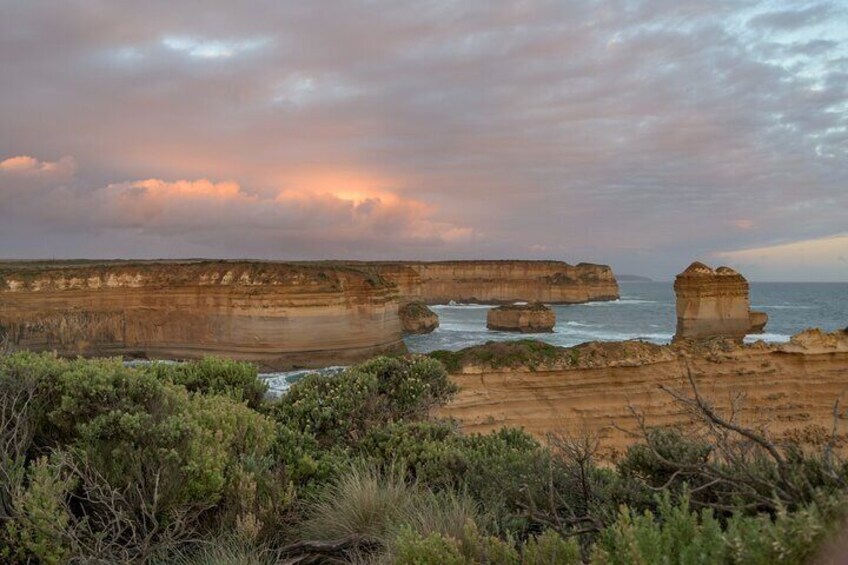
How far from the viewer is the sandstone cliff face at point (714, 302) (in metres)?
37.6

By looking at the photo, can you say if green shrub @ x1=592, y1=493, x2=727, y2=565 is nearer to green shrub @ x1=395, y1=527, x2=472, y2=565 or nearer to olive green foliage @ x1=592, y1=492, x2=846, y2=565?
olive green foliage @ x1=592, y1=492, x2=846, y2=565

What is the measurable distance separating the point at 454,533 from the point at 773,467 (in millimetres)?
1889

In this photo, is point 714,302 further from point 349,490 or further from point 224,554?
point 224,554

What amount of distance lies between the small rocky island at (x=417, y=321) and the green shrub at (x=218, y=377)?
43695 mm

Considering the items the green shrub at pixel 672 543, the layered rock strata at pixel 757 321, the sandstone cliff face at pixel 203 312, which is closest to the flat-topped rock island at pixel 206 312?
the sandstone cliff face at pixel 203 312

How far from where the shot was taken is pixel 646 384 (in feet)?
52.9

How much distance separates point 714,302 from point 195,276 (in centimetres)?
3288

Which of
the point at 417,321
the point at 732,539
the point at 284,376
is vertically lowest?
the point at 284,376

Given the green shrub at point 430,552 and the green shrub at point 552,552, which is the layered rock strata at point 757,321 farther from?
the green shrub at point 430,552

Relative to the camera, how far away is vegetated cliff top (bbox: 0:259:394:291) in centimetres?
3447

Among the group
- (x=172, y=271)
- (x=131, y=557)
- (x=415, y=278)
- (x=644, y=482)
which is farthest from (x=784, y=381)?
(x=415, y=278)

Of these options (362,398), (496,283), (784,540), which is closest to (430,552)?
(784,540)

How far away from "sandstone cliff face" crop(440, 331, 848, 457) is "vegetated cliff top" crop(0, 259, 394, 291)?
20.4 m

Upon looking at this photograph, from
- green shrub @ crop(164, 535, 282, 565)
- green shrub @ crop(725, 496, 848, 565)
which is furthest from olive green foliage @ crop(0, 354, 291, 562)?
green shrub @ crop(725, 496, 848, 565)
